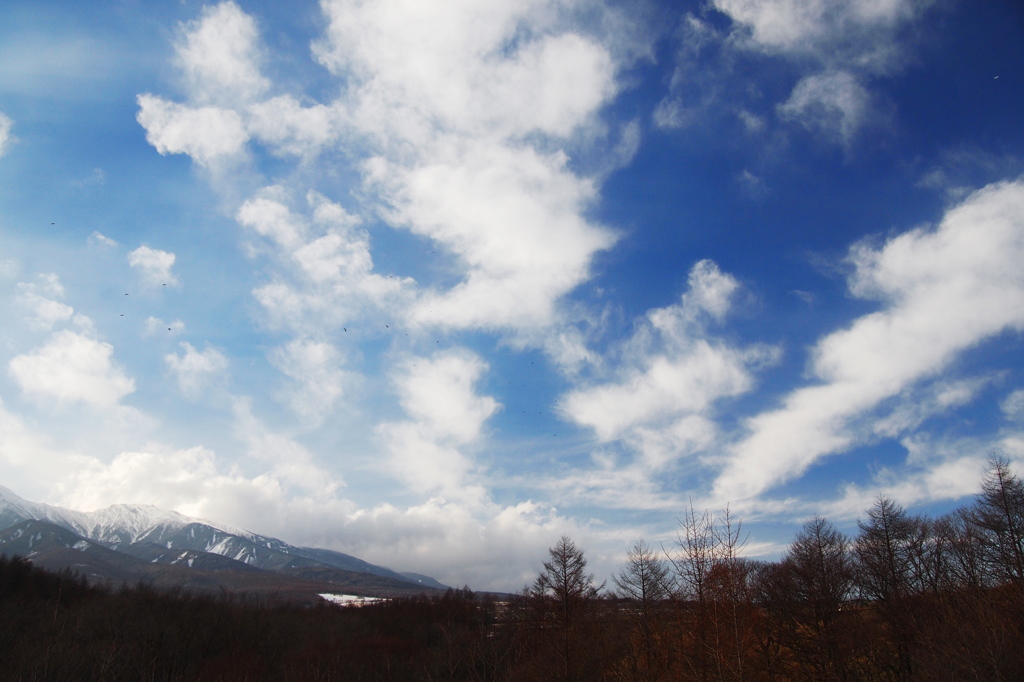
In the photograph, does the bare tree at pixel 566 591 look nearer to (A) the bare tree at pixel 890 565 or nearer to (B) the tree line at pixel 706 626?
(B) the tree line at pixel 706 626

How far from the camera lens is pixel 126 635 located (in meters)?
58.1

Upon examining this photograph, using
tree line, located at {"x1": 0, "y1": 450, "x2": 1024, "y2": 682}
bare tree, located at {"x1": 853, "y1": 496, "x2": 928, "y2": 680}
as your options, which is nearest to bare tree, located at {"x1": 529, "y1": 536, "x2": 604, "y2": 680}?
tree line, located at {"x1": 0, "y1": 450, "x2": 1024, "y2": 682}

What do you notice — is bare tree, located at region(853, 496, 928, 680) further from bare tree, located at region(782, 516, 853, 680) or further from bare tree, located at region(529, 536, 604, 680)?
bare tree, located at region(529, 536, 604, 680)

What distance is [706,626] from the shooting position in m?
24.7

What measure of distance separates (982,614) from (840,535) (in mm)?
33307

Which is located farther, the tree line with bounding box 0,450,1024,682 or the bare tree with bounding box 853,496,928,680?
the bare tree with bounding box 853,496,928,680

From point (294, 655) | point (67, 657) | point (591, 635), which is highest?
point (591, 635)

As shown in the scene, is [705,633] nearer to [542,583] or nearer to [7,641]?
[542,583]

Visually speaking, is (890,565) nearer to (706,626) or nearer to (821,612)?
(821,612)

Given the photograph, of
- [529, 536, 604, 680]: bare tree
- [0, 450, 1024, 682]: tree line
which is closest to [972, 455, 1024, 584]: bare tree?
[0, 450, 1024, 682]: tree line

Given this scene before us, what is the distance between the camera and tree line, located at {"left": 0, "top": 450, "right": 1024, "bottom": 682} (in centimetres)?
2497

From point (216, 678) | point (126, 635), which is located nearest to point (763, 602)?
point (216, 678)

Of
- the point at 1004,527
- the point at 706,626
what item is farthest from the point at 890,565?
the point at 706,626

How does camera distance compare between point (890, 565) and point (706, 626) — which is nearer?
point (706, 626)
